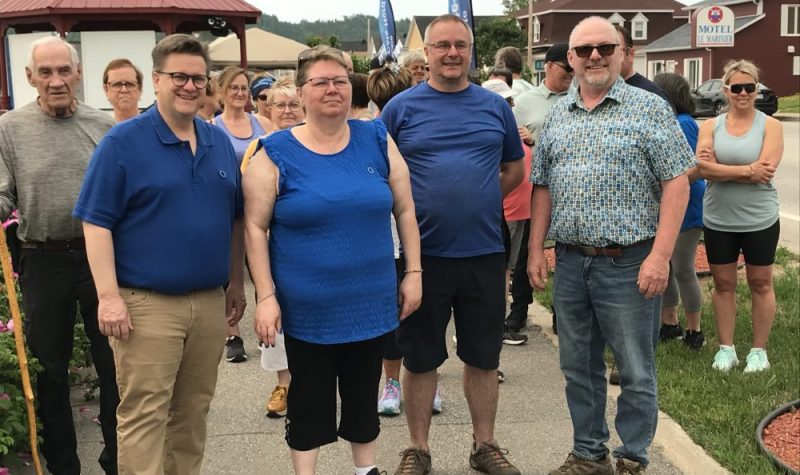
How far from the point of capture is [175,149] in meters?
3.42

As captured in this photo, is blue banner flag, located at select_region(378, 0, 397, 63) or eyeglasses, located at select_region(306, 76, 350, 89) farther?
blue banner flag, located at select_region(378, 0, 397, 63)

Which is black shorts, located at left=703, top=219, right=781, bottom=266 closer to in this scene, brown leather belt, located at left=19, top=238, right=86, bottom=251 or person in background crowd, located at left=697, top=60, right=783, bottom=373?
person in background crowd, located at left=697, top=60, right=783, bottom=373

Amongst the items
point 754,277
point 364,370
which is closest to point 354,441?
point 364,370

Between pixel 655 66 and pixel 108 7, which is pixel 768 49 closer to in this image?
pixel 655 66

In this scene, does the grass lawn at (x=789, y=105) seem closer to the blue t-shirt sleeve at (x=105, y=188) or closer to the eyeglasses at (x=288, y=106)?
the eyeglasses at (x=288, y=106)

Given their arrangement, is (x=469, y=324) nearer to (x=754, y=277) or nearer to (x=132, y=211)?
(x=132, y=211)

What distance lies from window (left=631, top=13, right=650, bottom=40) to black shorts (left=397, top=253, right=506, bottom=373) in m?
65.6

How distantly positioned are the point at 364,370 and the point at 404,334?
24.5 inches

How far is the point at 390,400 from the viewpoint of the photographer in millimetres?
5297

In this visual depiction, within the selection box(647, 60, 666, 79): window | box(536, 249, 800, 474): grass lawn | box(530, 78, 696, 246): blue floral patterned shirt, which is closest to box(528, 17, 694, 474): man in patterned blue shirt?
Result: box(530, 78, 696, 246): blue floral patterned shirt

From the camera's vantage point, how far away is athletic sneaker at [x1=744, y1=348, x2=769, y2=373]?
18.5 feet

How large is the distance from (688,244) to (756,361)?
3.22 ft

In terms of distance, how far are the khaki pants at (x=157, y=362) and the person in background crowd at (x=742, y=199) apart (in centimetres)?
356

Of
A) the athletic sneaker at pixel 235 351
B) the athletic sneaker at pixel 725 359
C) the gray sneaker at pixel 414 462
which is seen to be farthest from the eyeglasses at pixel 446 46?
the athletic sneaker at pixel 235 351
